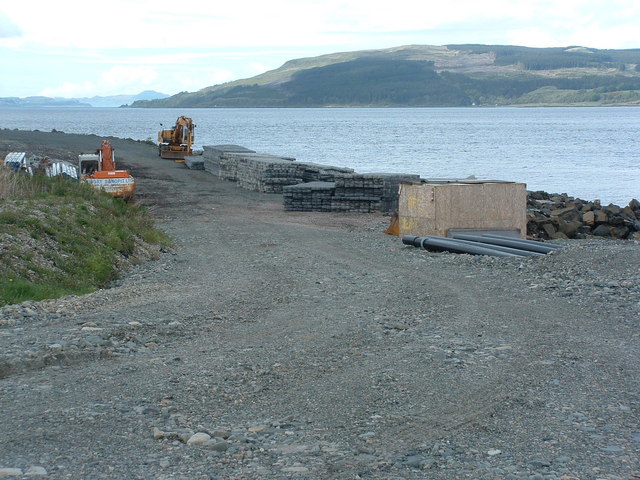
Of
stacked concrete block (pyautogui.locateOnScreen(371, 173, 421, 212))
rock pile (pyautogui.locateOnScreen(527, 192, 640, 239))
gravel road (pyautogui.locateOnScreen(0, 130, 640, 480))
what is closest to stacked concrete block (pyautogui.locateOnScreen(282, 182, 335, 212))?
stacked concrete block (pyautogui.locateOnScreen(371, 173, 421, 212))

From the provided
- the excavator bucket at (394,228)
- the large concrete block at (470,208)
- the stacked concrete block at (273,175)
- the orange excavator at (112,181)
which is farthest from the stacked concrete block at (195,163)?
the large concrete block at (470,208)

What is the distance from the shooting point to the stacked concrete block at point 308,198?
80.8 feet

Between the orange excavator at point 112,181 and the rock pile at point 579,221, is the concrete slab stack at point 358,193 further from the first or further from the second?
the orange excavator at point 112,181

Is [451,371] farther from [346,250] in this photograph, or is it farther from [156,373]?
[346,250]

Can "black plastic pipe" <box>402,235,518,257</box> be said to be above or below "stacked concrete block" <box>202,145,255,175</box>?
below

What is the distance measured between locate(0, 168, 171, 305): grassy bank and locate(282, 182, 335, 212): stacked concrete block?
7.30 m

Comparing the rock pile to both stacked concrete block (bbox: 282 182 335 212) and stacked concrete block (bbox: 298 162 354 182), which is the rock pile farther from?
stacked concrete block (bbox: 298 162 354 182)

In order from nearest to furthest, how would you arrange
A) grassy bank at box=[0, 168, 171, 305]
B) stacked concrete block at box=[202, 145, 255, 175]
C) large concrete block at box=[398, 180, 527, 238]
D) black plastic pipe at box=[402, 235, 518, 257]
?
grassy bank at box=[0, 168, 171, 305] < black plastic pipe at box=[402, 235, 518, 257] < large concrete block at box=[398, 180, 527, 238] < stacked concrete block at box=[202, 145, 255, 175]

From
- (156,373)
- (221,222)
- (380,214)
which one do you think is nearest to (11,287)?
(156,373)

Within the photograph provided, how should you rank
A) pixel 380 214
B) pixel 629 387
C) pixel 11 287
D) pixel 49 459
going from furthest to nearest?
pixel 380 214
pixel 11 287
pixel 629 387
pixel 49 459

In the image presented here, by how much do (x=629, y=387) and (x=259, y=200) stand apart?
21.8m

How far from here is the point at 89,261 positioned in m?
12.9

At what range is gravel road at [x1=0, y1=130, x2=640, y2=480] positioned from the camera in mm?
5426

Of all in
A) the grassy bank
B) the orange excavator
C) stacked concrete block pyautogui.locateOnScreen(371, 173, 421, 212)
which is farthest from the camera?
stacked concrete block pyautogui.locateOnScreen(371, 173, 421, 212)
